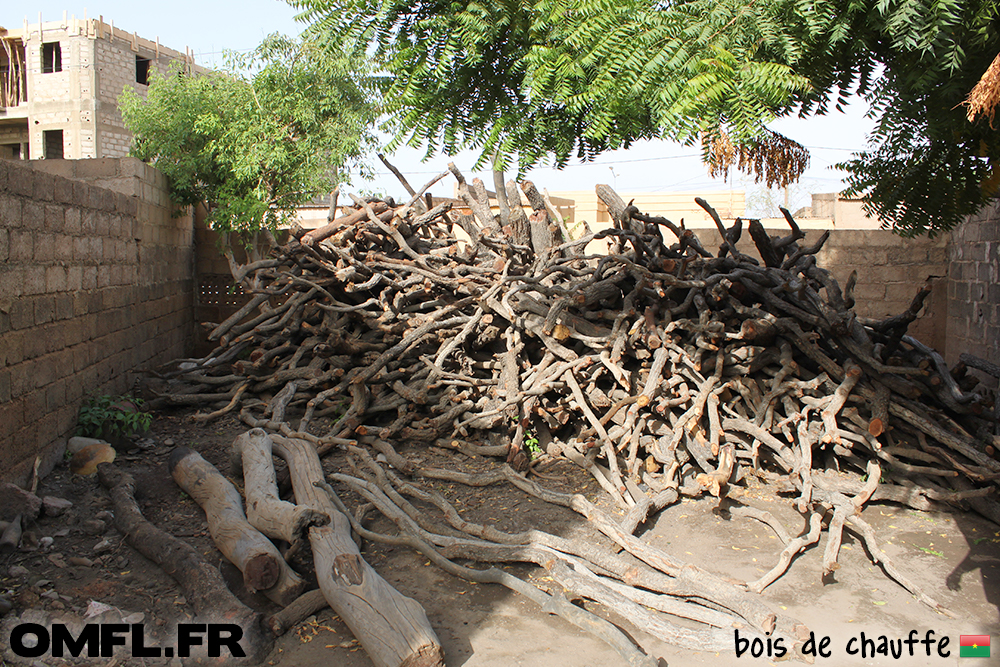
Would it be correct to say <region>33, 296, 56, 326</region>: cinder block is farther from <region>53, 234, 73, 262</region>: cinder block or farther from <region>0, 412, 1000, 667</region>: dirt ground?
<region>0, 412, 1000, 667</region>: dirt ground

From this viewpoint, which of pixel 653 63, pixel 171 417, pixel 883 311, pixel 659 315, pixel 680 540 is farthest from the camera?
pixel 883 311

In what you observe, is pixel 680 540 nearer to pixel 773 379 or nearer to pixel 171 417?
pixel 773 379

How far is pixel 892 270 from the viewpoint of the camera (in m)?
8.48

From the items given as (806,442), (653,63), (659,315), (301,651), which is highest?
(653,63)

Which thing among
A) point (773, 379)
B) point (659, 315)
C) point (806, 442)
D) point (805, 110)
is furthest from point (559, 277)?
point (805, 110)

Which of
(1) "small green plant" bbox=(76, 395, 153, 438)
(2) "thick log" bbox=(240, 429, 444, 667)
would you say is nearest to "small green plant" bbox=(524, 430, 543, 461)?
(2) "thick log" bbox=(240, 429, 444, 667)

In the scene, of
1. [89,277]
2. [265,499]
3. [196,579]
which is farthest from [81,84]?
[196,579]

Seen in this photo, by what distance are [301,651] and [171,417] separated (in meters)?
3.92

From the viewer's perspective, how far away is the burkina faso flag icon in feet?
9.91

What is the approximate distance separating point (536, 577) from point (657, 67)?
2.64 m

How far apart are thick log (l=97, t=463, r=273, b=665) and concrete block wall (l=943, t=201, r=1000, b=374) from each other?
717 cm

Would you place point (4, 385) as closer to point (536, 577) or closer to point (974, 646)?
point (536, 577)

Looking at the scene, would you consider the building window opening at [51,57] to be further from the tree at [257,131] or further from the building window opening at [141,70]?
the tree at [257,131]

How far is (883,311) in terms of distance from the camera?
8.55 metres
